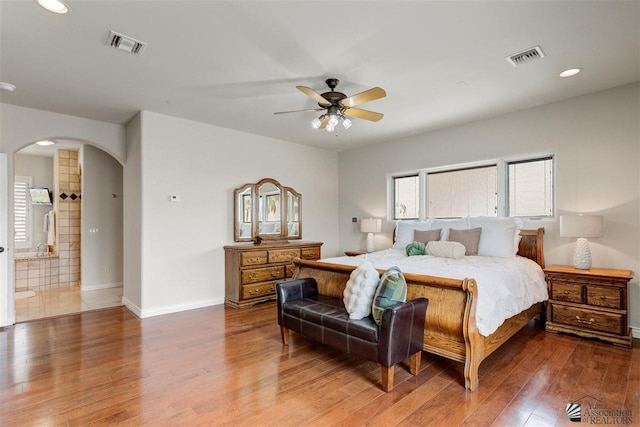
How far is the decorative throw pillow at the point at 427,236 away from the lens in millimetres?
4484

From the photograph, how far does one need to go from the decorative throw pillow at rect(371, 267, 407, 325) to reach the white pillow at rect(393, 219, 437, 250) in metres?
2.28

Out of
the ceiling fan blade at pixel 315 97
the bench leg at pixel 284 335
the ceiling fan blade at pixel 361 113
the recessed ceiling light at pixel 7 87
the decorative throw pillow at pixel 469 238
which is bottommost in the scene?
the bench leg at pixel 284 335

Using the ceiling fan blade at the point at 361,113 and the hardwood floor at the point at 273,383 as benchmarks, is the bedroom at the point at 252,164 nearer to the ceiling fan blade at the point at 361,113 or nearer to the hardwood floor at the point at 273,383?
the ceiling fan blade at the point at 361,113

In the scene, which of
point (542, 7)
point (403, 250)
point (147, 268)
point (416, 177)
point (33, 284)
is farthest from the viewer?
point (33, 284)

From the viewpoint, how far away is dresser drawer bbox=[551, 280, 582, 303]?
3.48 meters

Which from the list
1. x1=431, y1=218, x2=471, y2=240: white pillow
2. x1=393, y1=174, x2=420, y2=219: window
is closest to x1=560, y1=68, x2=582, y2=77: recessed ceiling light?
x1=431, y1=218, x2=471, y2=240: white pillow

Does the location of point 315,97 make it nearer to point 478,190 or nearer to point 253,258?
point 253,258

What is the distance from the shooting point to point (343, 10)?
2.27 m

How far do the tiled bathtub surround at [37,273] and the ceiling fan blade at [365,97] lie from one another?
6465mm

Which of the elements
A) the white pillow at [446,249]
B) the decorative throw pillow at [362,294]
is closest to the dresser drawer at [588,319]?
the white pillow at [446,249]

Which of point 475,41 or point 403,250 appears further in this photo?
point 403,250

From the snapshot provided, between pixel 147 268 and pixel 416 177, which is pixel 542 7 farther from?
pixel 147 268

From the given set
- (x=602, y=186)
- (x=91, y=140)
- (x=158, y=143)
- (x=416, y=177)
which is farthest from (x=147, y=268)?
(x=602, y=186)

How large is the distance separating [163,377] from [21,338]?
7.05 ft
